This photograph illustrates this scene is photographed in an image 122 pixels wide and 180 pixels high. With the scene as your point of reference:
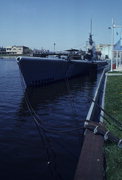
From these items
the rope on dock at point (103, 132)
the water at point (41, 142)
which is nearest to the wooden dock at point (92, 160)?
the rope on dock at point (103, 132)

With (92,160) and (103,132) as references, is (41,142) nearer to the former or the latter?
(103,132)

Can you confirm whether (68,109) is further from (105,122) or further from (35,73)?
(35,73)

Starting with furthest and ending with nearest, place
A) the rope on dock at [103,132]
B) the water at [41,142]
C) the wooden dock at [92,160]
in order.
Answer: the rope on dock at [103,132]
the water at [41,142]
the wooden dock at [92,160]

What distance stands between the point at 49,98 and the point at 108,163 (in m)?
17.0

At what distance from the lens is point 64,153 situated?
1078cm

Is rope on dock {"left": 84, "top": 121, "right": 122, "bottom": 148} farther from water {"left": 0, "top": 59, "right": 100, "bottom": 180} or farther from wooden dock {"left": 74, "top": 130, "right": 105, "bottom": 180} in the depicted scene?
water {"left": 0, "top": 59, "right": 100, "bottom": 180}

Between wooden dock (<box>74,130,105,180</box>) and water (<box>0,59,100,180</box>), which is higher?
wooden dock (<box>74,130,105,180</box>)

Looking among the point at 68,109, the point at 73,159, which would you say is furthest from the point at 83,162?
the point at 68,109

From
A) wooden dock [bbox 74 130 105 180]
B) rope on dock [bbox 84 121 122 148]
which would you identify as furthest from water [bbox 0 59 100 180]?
wooden dock [bbox 74 130 105 180]

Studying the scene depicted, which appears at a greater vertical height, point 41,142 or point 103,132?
point 103,132

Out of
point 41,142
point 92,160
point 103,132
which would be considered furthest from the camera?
point 41,142

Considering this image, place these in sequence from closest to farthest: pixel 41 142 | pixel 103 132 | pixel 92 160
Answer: pixel 92 160 < pixel 103 132 < pixel 41 142

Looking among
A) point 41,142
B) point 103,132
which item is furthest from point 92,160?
point 41,142

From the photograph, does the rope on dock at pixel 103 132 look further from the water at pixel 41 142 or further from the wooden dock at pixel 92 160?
the water at pixel 41 142
